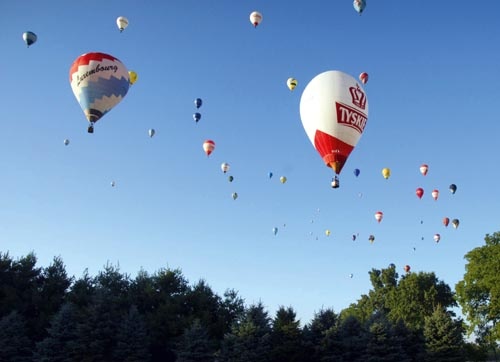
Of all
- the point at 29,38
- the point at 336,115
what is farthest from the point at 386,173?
the point at 29,38

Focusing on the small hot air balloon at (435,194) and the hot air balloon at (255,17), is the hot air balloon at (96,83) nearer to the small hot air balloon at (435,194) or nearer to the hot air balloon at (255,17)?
the hot air balloon at (255,17)

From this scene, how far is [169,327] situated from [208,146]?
15041 mm

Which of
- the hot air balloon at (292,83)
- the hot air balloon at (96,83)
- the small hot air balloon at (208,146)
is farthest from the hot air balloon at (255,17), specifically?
the hot air balloon at (96,83)

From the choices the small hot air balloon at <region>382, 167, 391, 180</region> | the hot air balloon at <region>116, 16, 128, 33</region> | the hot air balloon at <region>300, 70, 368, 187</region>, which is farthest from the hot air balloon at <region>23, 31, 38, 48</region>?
the small hot air balloon at <region>382, 167, 391, 180</region>

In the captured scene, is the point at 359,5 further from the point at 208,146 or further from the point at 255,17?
the point at 208,146

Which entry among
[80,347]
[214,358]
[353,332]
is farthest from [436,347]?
[80,347]

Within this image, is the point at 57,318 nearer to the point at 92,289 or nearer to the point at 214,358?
the point at 92,289

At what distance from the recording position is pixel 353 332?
38406mm

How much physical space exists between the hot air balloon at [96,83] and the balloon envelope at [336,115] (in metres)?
12.7

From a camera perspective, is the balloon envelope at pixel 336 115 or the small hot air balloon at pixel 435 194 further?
the small hot air balloon at pixel 435 194

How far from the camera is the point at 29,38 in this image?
35188 mm

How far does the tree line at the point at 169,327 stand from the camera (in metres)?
A: 34.4

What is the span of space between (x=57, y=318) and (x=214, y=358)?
11.7 meters

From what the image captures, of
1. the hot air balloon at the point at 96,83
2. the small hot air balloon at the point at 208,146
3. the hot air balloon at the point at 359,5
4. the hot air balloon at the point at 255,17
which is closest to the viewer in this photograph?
the hot air balloon at the point at 96,83
